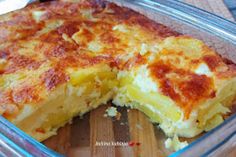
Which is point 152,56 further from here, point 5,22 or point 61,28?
point 5,22

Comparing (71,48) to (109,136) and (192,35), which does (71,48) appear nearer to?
(109,136)

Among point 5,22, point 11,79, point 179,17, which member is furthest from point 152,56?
point 5,22

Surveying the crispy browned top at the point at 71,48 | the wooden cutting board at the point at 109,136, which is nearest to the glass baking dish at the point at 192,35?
the crispy browned top at the point at 71,48

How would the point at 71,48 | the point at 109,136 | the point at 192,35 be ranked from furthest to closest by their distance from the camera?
the point at 192,35 < the point at 71,48 < the point at 109,136

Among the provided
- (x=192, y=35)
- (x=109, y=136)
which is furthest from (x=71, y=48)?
(x=192, y=35)

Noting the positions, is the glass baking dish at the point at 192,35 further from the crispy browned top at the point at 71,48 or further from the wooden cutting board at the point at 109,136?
the wooden cutting board at the point at 109,136
